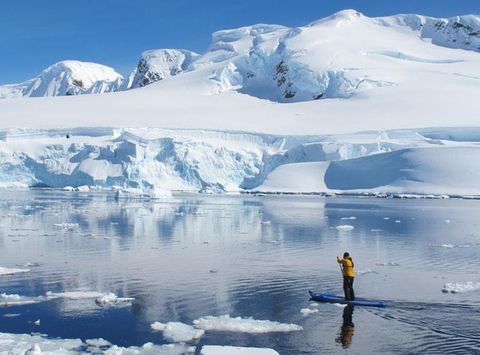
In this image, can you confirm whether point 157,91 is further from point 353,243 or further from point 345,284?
point 345,284

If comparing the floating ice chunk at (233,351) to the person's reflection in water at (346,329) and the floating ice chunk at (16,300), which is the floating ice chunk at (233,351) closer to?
the person's reflection in water at (346,329)

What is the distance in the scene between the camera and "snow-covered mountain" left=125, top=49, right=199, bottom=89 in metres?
112

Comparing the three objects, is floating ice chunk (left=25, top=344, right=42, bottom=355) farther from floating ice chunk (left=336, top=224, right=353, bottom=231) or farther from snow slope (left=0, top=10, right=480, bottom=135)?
snow slope (left=0, top=10, right=480, bottom=135)

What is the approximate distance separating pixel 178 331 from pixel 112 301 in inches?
88.7

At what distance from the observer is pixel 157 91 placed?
256 feet

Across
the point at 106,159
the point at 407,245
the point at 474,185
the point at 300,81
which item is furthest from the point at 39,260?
the point at 300,81

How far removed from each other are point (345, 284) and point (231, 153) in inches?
1555

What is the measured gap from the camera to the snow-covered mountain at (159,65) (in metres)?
112

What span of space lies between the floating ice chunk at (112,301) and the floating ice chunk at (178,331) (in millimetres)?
1521

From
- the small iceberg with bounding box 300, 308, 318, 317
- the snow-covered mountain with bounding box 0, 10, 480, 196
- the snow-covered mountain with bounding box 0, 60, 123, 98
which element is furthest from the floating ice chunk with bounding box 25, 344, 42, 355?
the snow-covered mountain with bounding box 0, 60, 123, 98

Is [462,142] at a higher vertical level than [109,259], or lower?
higher

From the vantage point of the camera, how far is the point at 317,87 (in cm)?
7044

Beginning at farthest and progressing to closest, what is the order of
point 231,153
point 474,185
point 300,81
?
1. point 300,81
2. point 231,153
3. point 474,185

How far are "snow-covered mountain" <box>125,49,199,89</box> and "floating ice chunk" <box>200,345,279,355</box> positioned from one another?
10478 centimetres
